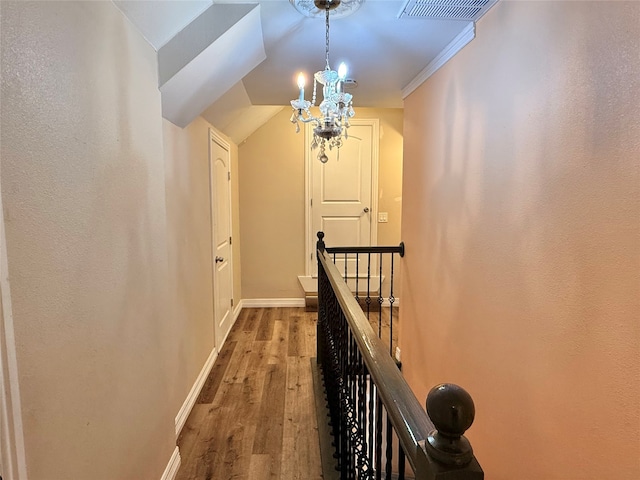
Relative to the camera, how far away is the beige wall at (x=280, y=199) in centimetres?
462

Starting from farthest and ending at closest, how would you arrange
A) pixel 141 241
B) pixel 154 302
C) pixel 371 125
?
1. pixel 371 125
2. pixel 154 302
3. pixel 141 241

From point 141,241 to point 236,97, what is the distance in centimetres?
180

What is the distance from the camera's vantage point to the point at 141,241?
153cm

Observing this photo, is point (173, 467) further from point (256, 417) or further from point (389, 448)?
point (389, 448)

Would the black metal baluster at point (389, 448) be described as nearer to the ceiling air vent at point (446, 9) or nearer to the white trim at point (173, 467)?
the white trim at point (173, 467)

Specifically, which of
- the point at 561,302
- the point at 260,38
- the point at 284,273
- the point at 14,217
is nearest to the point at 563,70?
the point at 561,302

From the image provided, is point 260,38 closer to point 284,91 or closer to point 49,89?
point 284,91

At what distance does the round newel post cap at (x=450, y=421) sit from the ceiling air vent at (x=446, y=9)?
5.55ft

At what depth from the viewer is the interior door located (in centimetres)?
463

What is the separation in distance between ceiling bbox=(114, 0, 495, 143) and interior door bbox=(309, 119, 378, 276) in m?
1.67

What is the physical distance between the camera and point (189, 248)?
253 centimetres

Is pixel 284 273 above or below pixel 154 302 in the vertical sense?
below

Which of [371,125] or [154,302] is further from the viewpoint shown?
[371,125]

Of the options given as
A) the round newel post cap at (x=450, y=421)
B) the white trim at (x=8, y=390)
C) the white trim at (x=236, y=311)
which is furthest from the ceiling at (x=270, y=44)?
the white trim at (x=236, y=311)
